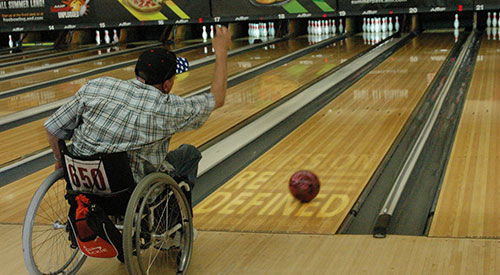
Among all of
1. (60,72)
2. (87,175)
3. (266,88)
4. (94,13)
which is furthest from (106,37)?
(87,175)

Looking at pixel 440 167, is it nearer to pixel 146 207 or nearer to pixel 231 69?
pixel 146 207

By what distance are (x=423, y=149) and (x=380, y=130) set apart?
52 centimetres

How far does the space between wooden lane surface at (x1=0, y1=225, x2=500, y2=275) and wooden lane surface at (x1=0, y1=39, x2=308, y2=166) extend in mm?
1772

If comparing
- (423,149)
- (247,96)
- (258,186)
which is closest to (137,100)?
(258,186)

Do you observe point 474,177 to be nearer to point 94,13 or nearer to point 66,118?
point 66,118

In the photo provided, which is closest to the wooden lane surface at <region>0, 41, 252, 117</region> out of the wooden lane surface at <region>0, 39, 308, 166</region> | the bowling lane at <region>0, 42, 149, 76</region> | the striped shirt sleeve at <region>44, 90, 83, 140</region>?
the wooden lane surface at <region>0, 39, 308, 166</region>

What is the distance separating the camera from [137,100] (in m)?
2.11

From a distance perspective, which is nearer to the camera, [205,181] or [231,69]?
[205,181]

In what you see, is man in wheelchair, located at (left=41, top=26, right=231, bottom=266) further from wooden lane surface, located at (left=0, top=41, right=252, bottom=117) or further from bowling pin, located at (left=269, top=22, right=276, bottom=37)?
bowling pin, located at (left=269, top=22, right=276, bottom=37)

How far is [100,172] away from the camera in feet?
6.61

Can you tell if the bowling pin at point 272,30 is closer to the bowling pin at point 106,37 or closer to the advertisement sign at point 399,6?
the advertisement sign at point 399,6

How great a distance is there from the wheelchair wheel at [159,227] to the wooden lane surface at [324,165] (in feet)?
1.57

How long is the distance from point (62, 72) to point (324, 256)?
5.96 metres

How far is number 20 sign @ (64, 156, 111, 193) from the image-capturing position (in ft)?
6.61
